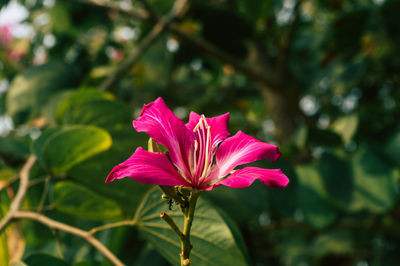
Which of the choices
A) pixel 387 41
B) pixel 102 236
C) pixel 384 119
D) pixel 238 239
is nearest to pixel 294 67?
pixel 387 41

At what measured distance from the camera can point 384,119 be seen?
45.3 inches

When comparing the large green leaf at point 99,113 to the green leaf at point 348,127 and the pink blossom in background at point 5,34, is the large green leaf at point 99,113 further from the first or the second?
the pink blossom in background at point 5,34

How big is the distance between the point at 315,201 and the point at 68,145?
515 mm

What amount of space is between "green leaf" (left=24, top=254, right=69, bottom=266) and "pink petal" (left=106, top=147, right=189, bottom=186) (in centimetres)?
20

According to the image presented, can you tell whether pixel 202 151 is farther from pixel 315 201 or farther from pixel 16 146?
pixel 16 146

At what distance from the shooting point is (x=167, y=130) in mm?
341

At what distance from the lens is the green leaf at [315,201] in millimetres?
775

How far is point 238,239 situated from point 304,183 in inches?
17.0

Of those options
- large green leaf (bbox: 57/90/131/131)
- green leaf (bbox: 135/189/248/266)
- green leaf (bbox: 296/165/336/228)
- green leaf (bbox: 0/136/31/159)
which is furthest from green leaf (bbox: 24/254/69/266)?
green leaf (bbox: 296/165/336/228)

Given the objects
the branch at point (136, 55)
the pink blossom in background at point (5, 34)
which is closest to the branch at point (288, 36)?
the branch at point (136, 55)

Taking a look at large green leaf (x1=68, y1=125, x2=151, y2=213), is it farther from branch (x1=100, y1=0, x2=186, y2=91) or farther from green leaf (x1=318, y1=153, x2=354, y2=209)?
green leaf (x1=318, y1=153, x2=354, y2=209)

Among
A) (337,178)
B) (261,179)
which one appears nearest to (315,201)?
(337,178)

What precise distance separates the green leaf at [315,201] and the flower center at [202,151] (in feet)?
1.58

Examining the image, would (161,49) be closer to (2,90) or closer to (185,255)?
(2,90)
